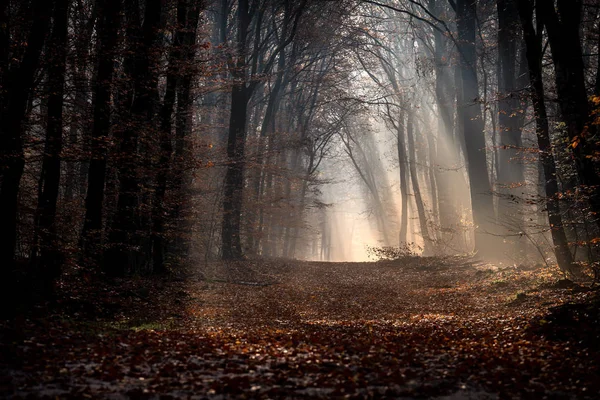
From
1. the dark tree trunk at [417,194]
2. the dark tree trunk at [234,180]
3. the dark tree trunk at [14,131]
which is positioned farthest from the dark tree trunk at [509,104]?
the dark tree trunk at [14,131]

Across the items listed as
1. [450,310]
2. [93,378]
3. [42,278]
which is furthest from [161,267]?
[93,378]

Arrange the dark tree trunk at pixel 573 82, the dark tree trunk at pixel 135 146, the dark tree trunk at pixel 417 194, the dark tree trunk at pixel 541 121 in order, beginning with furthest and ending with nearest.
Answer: the dark tree trunk at pixel 417 194 < the dark tree trunk at pixel 135 146 < the dark tree trunk at pixel 541 121 < the dark tree trunk at pixel 573 82

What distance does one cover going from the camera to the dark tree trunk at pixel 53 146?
9656 millimetres

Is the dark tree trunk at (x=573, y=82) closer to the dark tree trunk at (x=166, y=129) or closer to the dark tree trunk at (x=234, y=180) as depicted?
the dark tree trunk at (x=166, y=129)

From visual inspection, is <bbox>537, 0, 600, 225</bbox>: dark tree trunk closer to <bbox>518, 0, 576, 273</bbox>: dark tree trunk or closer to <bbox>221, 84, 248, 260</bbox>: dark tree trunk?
<bbox>518, 0, 576, 273</bbox>: dark tree trunk

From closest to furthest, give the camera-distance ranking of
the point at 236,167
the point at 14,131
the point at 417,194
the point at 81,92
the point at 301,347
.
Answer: the point at 301,347 → the point at 14,131 → the point at 81,92 → the point at 236,167 → the point at 417,194

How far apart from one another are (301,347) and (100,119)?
739 cm

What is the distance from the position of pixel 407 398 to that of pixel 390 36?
3052cm

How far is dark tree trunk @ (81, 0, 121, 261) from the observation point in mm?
10633

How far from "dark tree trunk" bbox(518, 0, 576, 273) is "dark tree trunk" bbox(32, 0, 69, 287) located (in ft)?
32.5

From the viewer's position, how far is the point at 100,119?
1171 centimetres

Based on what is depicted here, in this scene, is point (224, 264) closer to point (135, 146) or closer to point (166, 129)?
point (166, 129)

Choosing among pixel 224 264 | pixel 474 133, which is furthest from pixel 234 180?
pixel 474 133

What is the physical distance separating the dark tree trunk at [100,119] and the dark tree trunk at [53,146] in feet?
2.31
